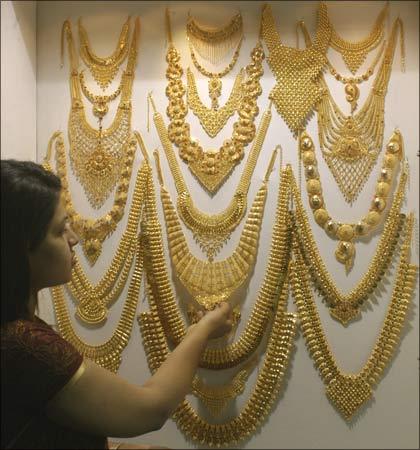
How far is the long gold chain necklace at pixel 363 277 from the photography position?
138 cm

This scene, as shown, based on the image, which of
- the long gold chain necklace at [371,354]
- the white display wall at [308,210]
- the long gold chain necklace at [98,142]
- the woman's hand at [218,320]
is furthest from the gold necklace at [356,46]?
the woman's hand at [218,320]

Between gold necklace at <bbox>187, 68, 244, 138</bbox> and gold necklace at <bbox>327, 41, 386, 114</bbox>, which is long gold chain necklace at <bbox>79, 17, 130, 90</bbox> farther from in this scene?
gold necklace at <bbox>327, 41, 386, 114</bbox>

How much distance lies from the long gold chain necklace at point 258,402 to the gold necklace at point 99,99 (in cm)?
69

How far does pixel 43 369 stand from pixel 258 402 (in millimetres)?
806

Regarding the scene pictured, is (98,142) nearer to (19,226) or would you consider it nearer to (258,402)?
(19,226)

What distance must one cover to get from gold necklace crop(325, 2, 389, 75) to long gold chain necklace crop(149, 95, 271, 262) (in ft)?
0.85

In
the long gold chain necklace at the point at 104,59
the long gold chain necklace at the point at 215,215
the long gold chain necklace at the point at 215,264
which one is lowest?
the long gold chain necklace at the point at 215,264

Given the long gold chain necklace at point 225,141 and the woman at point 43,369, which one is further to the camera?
the long gold chain necklace at point 225,141

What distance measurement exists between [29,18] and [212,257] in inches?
35.4

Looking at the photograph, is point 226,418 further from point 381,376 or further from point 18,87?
point 18,87

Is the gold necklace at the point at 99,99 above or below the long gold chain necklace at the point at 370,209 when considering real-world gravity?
above

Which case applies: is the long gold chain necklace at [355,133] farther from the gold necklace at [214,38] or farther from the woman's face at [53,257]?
the woman's face at [53,257]

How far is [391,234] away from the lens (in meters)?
1.37

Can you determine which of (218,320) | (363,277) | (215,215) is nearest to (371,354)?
(363,277)
